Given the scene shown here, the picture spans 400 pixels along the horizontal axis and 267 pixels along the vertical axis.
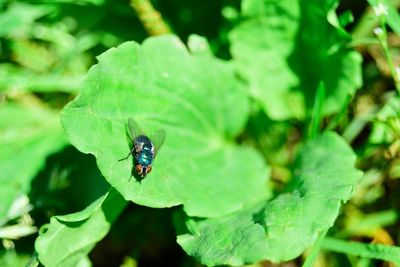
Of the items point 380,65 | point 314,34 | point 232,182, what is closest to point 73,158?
point 232,182

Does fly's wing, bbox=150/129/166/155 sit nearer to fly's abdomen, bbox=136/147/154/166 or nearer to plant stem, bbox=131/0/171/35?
fly's abdomen, bbox=136/147/154/166

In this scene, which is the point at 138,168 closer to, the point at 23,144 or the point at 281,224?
the point at 281,224

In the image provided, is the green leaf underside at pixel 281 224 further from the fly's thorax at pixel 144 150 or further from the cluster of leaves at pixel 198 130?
the fly's thorax at pixel 144 150

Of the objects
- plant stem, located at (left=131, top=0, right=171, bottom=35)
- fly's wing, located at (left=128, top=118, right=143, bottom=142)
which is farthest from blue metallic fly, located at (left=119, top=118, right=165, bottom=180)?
plant stem, located at (left=131, top=0, right=171, bottom=35)

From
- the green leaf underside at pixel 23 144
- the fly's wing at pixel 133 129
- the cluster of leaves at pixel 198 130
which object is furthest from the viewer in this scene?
the green leaf underside at pixel 23 144

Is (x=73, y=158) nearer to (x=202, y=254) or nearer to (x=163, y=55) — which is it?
(x=163, y=55)

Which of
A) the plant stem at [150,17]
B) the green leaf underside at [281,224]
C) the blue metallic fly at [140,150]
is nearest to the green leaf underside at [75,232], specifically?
the blue metallic fly at [140,150]

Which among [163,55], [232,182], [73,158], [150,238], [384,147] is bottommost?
[150,238]
